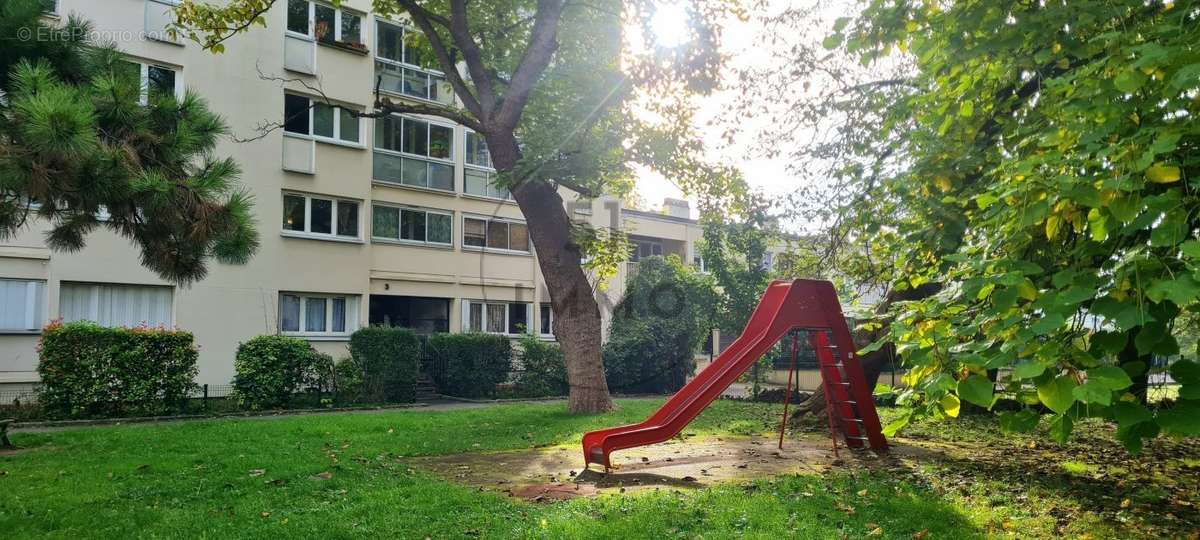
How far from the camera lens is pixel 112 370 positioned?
16.3 metres

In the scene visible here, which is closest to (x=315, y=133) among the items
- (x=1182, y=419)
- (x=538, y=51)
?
(x=538, y=51)

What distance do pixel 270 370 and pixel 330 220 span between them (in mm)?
7101

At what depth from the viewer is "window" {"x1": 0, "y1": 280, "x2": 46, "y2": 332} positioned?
750 inches

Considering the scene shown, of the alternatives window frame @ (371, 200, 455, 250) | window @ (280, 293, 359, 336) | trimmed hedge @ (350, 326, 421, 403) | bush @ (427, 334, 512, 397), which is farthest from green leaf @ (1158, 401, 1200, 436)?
window frame @ (371, 200, 455, 250)

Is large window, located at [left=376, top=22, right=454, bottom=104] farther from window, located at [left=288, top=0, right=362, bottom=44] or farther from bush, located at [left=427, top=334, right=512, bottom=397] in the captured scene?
bush, located at [left=427, top=334, right=512, bottom=397]

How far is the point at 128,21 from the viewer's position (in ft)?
67.4

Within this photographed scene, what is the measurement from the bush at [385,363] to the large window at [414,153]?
637cm

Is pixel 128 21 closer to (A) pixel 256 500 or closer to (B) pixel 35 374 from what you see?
(B) pixel 35 374

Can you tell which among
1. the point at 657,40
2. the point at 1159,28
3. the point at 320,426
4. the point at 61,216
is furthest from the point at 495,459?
the point at 657,40

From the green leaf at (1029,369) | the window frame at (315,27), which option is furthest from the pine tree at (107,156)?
the window frame at (315,27)

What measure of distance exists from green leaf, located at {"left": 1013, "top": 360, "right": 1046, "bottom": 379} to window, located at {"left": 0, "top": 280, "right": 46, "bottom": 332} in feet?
70.1

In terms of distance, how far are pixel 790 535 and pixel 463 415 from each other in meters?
10.9

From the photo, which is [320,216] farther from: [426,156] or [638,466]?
[638,466]

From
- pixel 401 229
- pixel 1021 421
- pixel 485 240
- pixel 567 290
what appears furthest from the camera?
pixel 485 240
